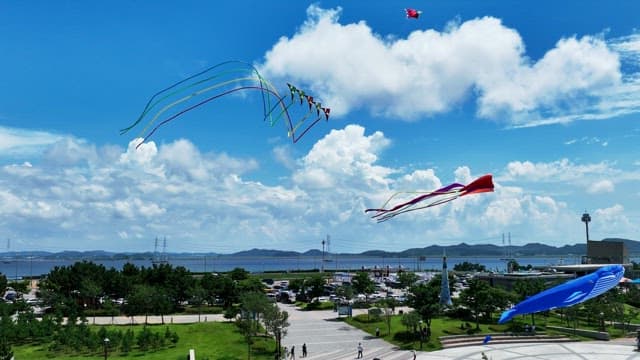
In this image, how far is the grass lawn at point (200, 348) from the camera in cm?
3609

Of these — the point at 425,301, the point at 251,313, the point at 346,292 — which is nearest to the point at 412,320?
the point at 425,301

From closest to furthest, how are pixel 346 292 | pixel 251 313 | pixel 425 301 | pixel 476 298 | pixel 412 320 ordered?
1. pixel 251 313
2. pixel 412 320
3. pixel 425 301
4. pixel 476 298
5. pixel 346 292

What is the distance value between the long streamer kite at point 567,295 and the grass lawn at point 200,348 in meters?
23.9

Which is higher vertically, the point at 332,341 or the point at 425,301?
the point at 425,301

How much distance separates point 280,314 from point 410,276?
37.0 m

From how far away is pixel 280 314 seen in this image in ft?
124

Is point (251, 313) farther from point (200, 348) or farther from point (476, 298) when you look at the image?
point (476, 298)

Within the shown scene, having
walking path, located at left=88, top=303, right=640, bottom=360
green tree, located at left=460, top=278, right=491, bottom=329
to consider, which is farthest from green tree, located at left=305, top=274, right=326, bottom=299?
green tree, located at left=460, top=278, right=491, bottom=329

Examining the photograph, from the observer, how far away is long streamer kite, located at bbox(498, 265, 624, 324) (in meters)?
15.5

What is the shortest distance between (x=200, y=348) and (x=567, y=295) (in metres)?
29.4

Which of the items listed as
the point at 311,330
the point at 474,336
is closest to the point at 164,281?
the point at 311,330

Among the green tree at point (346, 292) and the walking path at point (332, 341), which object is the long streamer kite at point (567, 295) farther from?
the green tree at point (346, 292)

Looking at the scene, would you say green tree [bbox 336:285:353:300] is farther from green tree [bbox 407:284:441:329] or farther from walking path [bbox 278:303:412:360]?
green tree [bbox 407:284:441:329]

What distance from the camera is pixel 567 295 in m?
15.7
